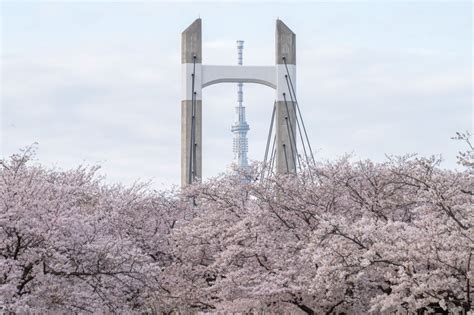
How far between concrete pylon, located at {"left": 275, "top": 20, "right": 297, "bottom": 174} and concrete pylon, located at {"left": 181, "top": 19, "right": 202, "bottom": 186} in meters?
2.45

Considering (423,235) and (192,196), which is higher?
(192,196)

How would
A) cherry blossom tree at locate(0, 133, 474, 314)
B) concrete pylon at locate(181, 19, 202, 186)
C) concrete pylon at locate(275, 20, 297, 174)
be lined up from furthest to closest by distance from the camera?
concrete pylon at locate(275, 20, 297, 174)
concrete pylon at locate(181, 19, 202, 186)
cherry blossom tree at locate(0, 133, 474, 314)

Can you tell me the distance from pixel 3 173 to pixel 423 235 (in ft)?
22.8

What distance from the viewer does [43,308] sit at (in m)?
16.1

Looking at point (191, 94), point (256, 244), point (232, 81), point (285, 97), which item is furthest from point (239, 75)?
point (256, 244)

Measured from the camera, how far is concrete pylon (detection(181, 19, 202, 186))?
32.8m

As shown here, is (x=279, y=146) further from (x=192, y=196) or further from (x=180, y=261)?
(x=180, y=261)

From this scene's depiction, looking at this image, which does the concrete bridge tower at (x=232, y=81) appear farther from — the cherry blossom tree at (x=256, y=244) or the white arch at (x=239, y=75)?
the cherry blossom tree at (x=256, y=244)

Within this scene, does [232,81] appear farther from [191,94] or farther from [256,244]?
[256,244]

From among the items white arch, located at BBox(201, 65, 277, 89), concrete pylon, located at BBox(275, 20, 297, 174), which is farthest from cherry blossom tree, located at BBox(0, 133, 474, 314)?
white arch, located at BBox(201, 65, 277, 89)

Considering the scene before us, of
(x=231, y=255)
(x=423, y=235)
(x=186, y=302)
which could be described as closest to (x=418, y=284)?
(x=423, y=235)

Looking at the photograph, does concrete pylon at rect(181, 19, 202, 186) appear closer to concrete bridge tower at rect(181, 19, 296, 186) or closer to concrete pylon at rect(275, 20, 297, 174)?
concrete bridge tower at rect(181, 19, 296, 186)

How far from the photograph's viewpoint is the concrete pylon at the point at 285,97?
33.1m

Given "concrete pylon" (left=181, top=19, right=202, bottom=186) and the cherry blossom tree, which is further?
"concrete pylon" (left=181, top=19, right=202, bottom=186)
